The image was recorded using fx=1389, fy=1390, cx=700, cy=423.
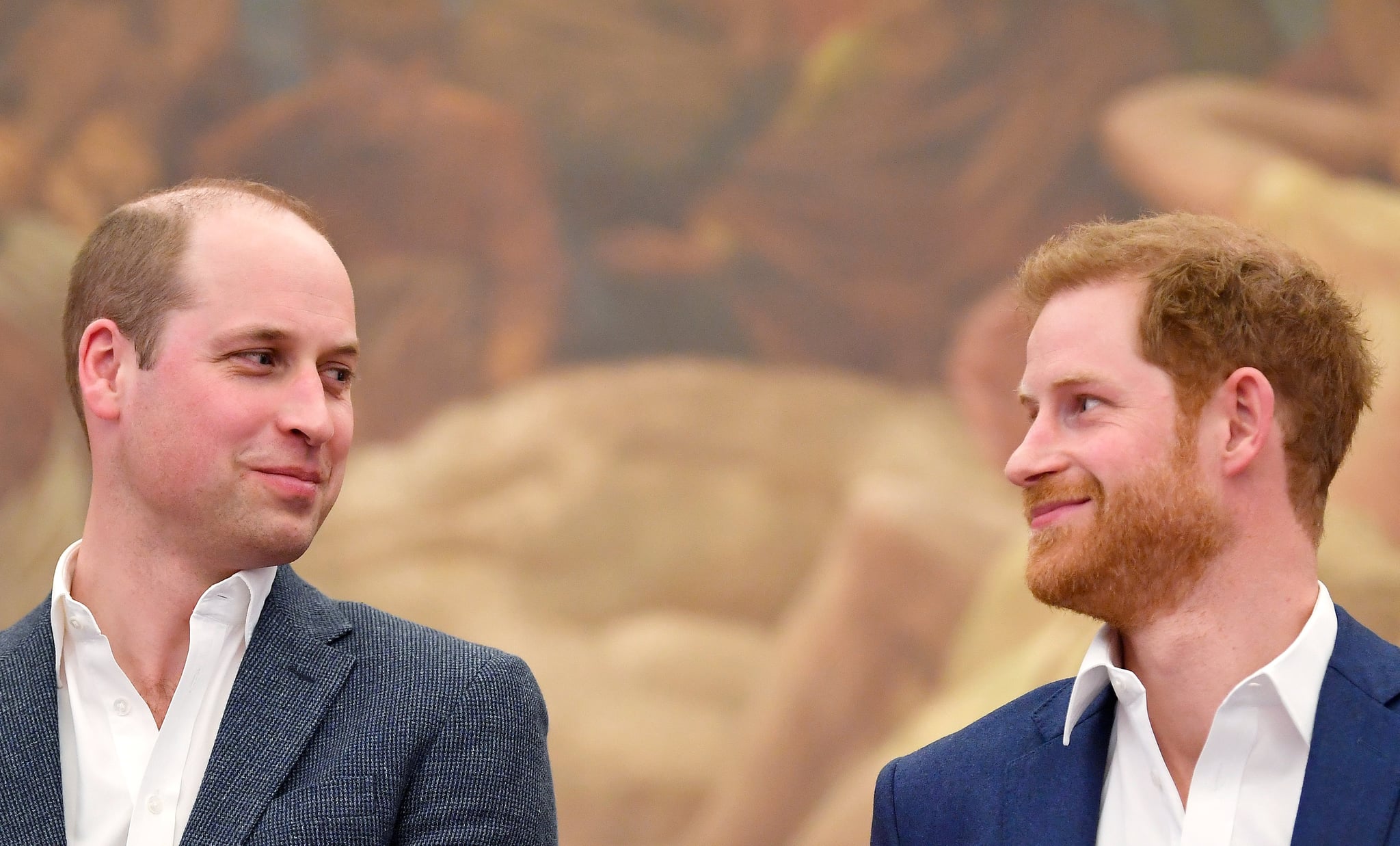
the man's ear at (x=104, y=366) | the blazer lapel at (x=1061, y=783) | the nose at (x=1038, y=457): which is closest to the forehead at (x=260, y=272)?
the man's ear at (x=104, y=366)

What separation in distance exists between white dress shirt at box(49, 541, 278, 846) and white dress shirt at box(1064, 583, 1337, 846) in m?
1.45

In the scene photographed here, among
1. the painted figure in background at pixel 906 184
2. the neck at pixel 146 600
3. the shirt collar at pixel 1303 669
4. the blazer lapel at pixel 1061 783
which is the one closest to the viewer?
the shirt collar at pixel 1303 669

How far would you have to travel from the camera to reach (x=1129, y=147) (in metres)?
7.36

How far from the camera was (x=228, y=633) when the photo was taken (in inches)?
92.4

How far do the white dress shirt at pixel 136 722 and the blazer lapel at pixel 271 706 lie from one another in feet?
0.15

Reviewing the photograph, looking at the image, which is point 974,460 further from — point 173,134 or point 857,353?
point 173,134

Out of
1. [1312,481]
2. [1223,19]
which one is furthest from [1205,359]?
[1223,19]

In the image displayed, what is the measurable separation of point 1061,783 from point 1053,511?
1.47ft

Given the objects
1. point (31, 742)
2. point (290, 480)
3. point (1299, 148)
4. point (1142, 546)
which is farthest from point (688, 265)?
point (31, 742)

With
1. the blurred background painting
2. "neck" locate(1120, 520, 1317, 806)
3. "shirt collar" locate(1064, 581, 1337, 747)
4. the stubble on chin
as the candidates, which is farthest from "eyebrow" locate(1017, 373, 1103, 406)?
the blurred background painting

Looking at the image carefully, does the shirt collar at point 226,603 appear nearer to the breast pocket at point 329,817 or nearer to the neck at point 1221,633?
the breast pocket at point 329,817

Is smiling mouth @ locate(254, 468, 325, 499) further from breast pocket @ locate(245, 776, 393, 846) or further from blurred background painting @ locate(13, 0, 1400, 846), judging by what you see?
blurred background painting @ locate(13, 0, 1400, 846)

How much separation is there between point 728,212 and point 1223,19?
113 inches

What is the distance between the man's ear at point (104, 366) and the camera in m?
2.37
